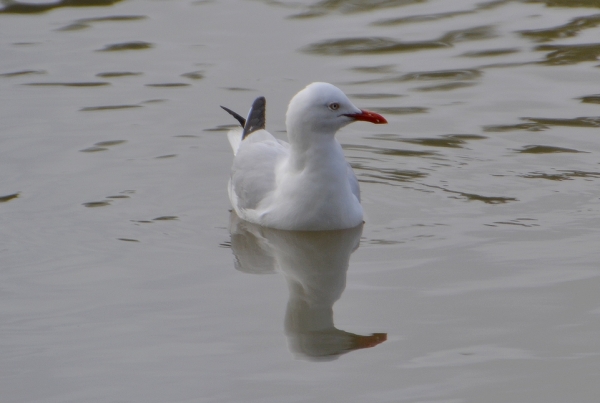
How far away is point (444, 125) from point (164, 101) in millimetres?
2747

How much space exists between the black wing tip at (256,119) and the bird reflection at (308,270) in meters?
0.95

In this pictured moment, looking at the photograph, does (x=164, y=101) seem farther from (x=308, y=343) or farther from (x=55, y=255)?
(x=308, y=343)

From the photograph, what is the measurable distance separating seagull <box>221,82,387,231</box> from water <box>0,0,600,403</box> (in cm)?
15

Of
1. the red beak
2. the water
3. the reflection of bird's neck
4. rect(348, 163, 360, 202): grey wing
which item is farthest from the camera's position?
rect(348, 163, 360, 202): grey wing

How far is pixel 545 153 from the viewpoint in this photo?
335 inches

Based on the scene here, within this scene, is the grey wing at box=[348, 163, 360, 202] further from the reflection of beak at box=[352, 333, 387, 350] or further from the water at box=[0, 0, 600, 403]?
the reflection of beak at box=[352, 333, 387, 350]

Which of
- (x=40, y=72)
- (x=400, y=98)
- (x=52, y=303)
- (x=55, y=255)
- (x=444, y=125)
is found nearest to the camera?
(x=52, y=303)

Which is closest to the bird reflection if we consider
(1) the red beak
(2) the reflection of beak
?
(2) the reflection of beak

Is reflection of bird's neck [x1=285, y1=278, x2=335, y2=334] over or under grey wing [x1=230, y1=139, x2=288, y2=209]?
under

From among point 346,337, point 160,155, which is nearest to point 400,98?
point 160,155

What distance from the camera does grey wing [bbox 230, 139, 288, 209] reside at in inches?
303

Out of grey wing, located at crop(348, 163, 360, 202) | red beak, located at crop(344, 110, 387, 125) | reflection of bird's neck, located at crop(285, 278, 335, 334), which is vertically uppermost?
red beak, located at crop(344, 110, 387, 125)

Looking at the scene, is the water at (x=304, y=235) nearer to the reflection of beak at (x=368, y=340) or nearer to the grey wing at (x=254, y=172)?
the reflection of beak at (x=368, y=340)

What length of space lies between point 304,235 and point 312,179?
0.41m
